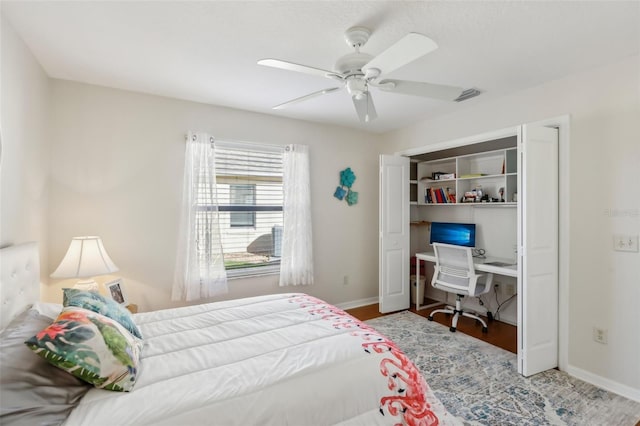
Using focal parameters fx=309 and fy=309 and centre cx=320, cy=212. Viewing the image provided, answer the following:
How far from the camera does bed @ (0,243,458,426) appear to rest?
1160mm

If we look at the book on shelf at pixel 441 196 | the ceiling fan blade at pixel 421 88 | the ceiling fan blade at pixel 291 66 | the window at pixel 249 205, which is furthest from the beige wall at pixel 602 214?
the window at pixel 249 205

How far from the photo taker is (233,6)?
1.70 metres

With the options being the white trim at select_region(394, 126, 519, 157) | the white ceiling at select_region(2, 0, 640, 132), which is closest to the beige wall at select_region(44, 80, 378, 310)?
the white ceiling at select_region(2, 0, 640, 132)

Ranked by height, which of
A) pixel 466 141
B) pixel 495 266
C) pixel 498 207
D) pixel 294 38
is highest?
pixel 294 38

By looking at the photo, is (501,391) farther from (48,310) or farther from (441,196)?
(48,310)

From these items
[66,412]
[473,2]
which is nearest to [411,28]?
[473,2]

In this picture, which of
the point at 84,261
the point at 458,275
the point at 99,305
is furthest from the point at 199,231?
the point at 458,275

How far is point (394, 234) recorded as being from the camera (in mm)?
4051

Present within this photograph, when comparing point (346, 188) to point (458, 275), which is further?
point (346, 188)

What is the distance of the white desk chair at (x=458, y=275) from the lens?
10.8 feet

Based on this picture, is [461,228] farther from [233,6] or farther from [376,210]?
[233,6]

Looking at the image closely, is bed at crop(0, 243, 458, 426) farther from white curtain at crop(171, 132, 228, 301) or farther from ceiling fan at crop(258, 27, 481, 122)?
ceiling fan at crop(258, 27, 481, 122)

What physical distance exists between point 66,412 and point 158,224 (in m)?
2.21

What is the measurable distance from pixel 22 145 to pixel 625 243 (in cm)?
431
